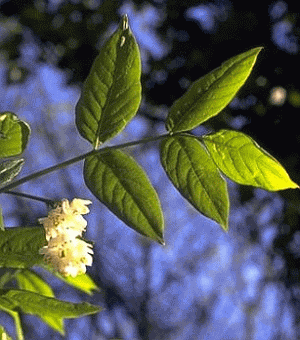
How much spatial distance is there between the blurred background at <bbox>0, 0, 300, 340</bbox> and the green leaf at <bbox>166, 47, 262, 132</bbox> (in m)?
1.08

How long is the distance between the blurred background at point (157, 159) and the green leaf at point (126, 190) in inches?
43.2

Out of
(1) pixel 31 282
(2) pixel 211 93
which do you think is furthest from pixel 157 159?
(2) pixel 211 93

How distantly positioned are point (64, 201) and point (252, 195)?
83.1 inches

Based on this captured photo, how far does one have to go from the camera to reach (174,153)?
20.0 inches

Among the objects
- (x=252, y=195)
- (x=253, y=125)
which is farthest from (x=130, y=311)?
(x=253, y=125)

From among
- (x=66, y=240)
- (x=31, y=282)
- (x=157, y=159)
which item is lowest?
(x=157, y=159)

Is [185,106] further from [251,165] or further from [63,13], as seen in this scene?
[63,13]

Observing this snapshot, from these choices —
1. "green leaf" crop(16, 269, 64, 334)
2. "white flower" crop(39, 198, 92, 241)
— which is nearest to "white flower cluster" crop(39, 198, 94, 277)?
"white flower" crop(39, 198, 92, 241)

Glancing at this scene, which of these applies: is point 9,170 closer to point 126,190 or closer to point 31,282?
point 126,190

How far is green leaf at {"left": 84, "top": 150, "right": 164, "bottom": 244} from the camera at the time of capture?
1.42 feet

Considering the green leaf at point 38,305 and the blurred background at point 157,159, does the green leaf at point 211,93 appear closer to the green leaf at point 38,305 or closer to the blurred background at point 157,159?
the green leaf at point 38,305

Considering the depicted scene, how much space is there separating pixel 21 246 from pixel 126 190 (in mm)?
68

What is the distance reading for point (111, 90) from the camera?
1.56ft

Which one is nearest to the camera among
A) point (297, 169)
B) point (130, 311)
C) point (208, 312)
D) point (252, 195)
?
point (297, 169)
